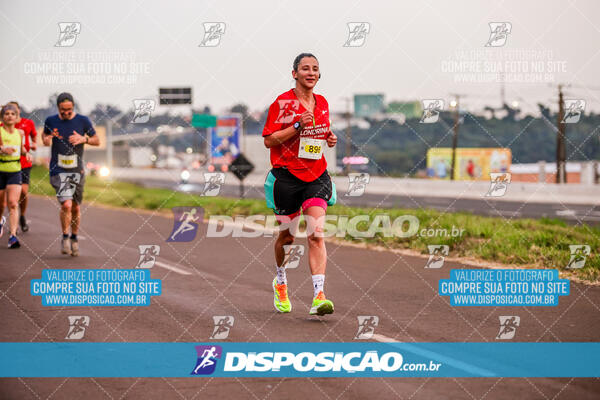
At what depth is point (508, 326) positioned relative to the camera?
635 centimetres

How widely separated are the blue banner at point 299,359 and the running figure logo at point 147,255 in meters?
4.36

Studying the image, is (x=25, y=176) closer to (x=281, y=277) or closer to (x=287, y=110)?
(x=281, y=277)

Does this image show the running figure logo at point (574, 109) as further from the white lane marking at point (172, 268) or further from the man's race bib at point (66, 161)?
the man's race bib at point (66, 161)

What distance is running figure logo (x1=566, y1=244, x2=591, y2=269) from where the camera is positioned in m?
9.41

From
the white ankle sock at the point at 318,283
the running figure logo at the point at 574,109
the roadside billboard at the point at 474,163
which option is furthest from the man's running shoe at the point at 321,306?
the roadside billboard at the point at 474,163

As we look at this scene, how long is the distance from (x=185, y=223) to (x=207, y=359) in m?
12.3

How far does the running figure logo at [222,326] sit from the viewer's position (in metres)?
6.00

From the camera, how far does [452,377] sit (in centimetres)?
488

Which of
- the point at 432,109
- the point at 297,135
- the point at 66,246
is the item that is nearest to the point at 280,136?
the point at 297,135

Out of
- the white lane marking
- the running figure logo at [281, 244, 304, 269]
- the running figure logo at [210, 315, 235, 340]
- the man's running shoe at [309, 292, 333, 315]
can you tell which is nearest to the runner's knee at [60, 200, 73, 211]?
the white lane marking

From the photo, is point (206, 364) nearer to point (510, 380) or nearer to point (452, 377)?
point (452, 377)

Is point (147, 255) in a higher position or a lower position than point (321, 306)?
lower

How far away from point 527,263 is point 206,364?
5.85 meters

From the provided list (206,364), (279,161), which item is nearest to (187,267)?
(279,161)
